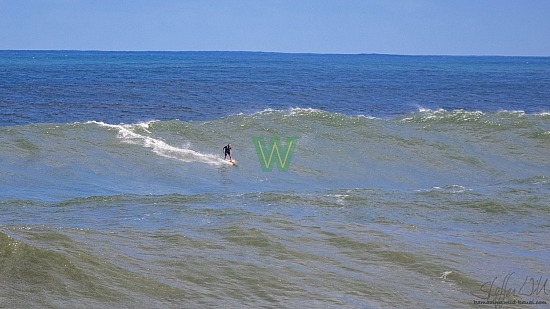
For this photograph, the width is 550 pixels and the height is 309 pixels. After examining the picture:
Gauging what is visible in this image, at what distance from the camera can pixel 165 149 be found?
24.9 meters

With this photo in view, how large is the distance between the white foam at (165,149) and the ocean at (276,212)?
0.08m

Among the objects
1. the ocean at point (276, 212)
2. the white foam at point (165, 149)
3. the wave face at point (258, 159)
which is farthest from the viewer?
the white foam at point (165, 149)

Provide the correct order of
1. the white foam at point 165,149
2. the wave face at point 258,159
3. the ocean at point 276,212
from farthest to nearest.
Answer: the white foam at point 165,149 → the wave face at point 258,159 → the ocean at point 276,212

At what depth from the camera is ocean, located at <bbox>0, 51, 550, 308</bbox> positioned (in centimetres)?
958

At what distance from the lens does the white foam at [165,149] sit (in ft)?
77.6

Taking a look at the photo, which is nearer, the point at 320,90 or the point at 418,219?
the point at 418,219

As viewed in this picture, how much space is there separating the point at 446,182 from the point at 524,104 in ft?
96.1

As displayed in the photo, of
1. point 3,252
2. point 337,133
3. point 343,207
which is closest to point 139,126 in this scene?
point 337,133

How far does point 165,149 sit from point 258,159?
3.40 m

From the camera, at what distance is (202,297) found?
916 centimetres

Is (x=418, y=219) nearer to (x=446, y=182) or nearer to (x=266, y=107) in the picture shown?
(x=446, y=182)

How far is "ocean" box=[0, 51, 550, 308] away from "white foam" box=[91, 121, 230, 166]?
0.26 ft

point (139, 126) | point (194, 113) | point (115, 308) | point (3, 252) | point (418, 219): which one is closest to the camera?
point (115, 308)

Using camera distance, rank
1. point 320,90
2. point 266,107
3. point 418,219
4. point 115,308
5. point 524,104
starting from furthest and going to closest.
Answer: point 320,90 → point 524,104 → point 266,107 → point 418,219 → point 115,308
